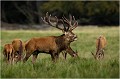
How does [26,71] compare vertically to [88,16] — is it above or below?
below

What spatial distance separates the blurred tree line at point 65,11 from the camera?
47.4m

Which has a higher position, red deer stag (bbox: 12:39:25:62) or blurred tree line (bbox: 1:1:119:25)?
blurred tree line (bbox: 1:1:119:25)

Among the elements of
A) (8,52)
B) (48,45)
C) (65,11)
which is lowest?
(8,52)

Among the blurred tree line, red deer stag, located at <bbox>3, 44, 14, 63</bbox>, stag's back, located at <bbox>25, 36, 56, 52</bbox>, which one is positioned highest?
the blurred tree line

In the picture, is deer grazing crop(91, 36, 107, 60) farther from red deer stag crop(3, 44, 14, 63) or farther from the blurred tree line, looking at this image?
the blurred tree line

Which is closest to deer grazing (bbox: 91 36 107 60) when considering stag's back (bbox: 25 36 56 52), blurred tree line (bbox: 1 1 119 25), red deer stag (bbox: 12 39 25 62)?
stag's back (bbox: 25 36 56 52)

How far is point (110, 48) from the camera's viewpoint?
2195cm

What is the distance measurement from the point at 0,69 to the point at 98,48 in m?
4.96

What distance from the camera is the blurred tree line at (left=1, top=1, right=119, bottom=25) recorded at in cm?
4744

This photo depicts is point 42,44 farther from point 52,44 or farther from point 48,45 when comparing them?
point 52,44

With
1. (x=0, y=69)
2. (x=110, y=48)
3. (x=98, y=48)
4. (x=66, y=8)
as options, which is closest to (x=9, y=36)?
(x=110, y=48)

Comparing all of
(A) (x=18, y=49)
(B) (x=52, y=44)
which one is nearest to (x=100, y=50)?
(B) (x=52, y=44)

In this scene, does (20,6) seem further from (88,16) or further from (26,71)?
(26,71)

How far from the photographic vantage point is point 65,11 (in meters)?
48.7
